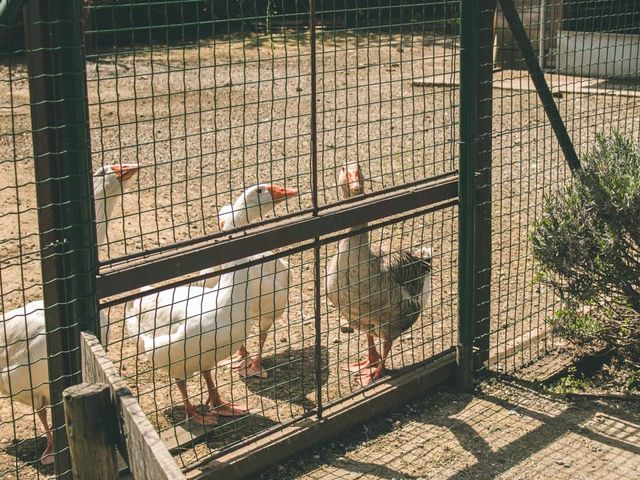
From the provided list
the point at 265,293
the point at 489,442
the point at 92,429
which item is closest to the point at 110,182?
the point at 265,293

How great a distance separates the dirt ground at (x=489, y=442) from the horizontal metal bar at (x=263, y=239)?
1227mm

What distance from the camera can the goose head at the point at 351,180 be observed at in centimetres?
568

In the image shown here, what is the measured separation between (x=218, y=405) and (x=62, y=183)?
2.17m

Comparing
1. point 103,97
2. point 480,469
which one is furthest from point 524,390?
point 103,97

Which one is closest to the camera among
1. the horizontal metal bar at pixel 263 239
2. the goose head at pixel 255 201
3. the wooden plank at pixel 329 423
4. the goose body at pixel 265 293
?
the horizontal metal bar at pixel 263 239

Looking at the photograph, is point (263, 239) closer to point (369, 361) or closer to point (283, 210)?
point (369, 361)

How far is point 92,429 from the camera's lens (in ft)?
Result: 9.11

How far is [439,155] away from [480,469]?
23.4 ft

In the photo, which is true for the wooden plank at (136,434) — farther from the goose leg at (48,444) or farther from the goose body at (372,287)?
the goose body at (372,287)

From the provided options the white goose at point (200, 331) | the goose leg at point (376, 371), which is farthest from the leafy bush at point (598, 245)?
the white goose at point (200, 331)

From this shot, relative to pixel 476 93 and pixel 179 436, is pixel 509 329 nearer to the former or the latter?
pixel 476 93

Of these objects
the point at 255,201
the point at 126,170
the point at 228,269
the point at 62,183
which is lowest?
the point at 228,269

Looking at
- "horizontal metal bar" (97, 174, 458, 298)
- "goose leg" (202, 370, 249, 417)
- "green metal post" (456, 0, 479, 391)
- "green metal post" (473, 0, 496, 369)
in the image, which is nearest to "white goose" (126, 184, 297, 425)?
"goose leg" (202, 370, 249, 417)

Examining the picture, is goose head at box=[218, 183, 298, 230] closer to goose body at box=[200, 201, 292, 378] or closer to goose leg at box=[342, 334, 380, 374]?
goose body at box=[200, 201, 292, 378]
